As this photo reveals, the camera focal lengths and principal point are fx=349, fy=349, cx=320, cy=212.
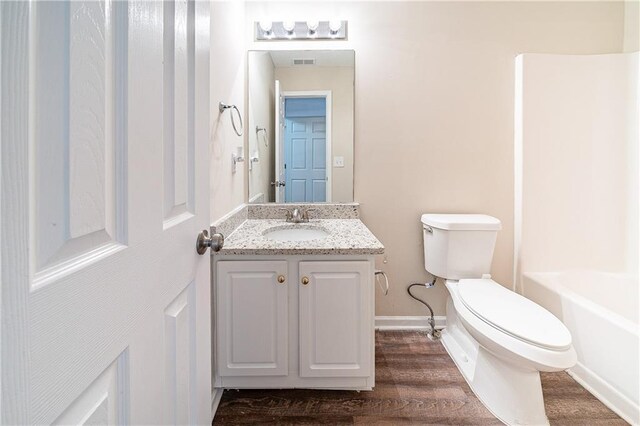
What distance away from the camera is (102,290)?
0.46 m

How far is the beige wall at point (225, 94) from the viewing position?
1548 millimetres

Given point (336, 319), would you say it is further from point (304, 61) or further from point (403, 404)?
point (304, 61)

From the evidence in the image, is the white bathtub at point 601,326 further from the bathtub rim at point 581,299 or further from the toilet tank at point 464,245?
the toilet tank at point 464,245

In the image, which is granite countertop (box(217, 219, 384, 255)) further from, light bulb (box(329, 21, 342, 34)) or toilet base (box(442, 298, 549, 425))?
light bulb (box(329, 21, 342, 34))

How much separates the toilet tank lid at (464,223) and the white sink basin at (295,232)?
0.67 metres

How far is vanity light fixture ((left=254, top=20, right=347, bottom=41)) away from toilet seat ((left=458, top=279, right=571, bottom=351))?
167cm

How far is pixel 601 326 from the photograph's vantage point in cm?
162

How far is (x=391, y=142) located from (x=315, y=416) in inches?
62.8

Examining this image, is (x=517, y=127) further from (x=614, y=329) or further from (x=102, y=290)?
(x=102, y=290)

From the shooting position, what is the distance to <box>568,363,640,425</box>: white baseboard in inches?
58.5

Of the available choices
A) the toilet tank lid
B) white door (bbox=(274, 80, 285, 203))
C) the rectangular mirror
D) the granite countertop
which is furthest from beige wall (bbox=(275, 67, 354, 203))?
the toilet tank lid

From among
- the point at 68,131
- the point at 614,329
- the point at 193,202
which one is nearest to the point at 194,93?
the point at 193,202

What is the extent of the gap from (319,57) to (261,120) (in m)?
0.54

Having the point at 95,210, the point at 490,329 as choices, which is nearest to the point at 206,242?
the point at 95,210
